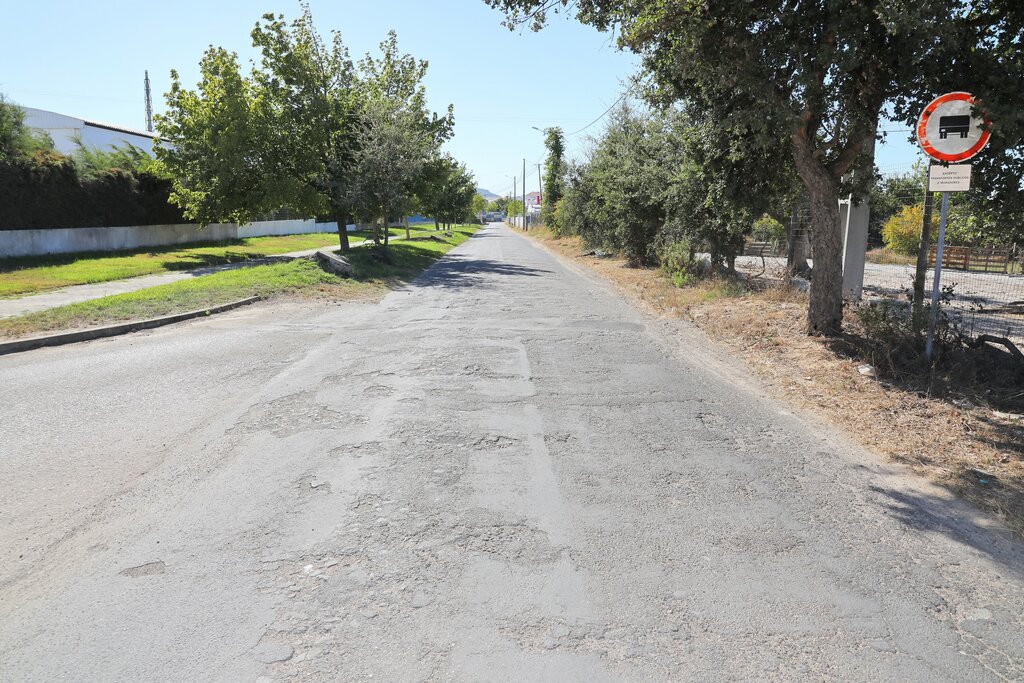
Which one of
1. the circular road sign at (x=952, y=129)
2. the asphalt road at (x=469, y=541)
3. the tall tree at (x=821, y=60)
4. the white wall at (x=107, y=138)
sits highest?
the white wall at (x=107, y=138)

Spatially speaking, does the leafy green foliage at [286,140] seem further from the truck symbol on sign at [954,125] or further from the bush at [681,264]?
the truck symbol on sign at [954,125]

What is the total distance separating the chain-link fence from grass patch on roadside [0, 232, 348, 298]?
16.1 m

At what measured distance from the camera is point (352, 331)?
1065 centimetres

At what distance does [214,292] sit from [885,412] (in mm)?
12178

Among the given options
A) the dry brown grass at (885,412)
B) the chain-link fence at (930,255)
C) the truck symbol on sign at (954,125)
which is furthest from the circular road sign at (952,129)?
the dry brown grass at (885,412)

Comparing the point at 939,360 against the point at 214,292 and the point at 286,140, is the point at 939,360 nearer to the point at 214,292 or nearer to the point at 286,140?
the point at 214,292

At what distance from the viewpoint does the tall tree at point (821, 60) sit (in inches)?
269

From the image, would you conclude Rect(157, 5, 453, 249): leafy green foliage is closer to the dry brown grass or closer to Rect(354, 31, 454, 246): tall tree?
Rect(354, 31, 454, 246): tall tree

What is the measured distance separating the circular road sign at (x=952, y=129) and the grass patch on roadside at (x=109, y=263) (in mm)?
15259

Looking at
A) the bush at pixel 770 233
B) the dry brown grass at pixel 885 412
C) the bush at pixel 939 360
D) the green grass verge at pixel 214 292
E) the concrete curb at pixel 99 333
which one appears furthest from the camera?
the bush at pixel 770 233

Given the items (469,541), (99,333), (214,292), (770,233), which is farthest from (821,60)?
(770,233)

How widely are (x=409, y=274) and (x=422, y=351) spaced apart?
12332 mm

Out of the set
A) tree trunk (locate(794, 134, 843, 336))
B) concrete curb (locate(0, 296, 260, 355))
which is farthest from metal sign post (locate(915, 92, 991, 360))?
concrete curb (locate(0, 296, 260, 355))

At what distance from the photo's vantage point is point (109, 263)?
19812 mm
